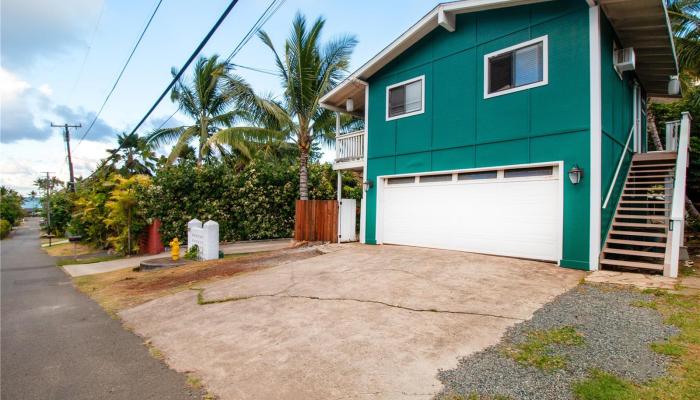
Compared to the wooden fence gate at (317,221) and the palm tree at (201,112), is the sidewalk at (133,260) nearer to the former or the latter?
the wooden fence gate at (317,221)

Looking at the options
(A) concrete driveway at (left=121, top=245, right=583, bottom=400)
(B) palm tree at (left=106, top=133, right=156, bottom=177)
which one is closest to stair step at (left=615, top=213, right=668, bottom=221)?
(A) concrete driveway at (left=121, top=245, right=583, bottom=400)

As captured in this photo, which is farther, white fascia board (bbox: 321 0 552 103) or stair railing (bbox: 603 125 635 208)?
white fascia board (bbox: 321 0 552 103)

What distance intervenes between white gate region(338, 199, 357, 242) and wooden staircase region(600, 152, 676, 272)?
300 inches

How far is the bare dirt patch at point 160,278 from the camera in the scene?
25.7 feet

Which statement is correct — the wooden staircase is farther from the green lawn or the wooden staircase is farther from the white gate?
the white gate

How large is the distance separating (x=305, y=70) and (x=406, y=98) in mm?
4285

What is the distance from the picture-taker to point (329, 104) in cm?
1369

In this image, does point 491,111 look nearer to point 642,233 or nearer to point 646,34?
point 642,233

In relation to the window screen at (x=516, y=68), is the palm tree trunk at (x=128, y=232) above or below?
below

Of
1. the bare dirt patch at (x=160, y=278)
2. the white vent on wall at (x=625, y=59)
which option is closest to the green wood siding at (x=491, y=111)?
the white vent on wall at (x=625, y=59)


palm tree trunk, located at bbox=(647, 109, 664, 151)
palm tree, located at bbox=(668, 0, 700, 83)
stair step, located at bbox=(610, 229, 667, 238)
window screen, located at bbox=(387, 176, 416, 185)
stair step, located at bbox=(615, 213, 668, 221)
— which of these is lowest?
stair step, located at bbox=(610, 229, 667, 238)

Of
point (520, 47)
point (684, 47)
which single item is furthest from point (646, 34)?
point (684, 47)

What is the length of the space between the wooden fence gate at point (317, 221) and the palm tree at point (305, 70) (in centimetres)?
87

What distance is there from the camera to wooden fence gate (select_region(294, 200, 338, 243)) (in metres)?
13.3
